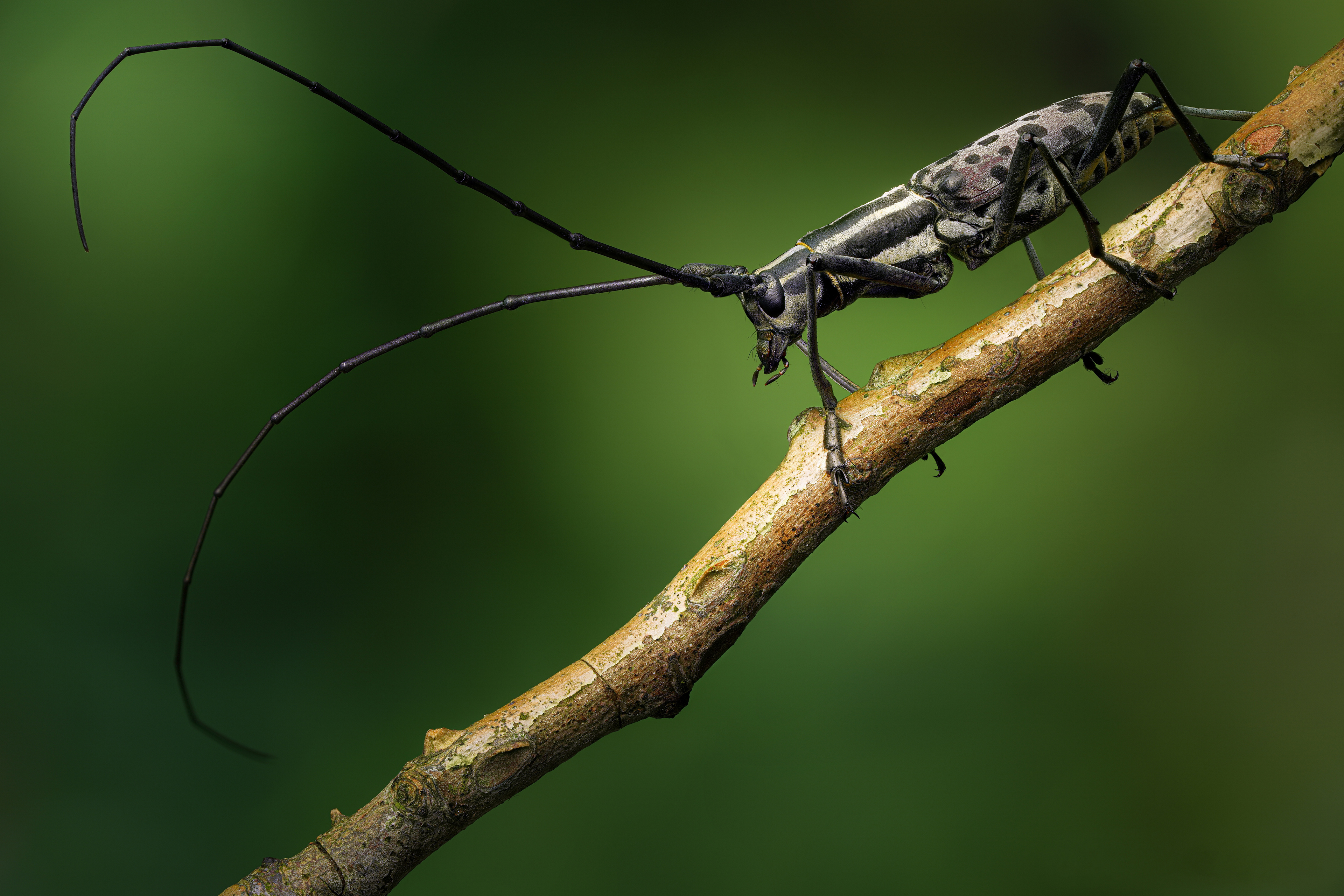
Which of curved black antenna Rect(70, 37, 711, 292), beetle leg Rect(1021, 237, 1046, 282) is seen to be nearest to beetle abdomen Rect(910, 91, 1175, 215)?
beetle leg Rect(1021, 237, 1046, 282)

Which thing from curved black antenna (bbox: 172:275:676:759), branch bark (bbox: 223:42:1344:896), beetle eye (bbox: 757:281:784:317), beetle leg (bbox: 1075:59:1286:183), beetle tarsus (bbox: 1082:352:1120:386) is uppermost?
curved black antenna (bbox: 172:275:676:759)

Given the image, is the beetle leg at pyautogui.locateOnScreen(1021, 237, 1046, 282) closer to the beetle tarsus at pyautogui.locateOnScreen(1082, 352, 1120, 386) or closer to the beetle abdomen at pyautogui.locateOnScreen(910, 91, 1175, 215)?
the beetle abdomen at pyautogui.locateOnScreen(910, 91, 1175, 215)

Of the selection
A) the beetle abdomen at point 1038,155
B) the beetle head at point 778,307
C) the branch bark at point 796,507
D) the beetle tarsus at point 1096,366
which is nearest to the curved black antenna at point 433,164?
the beetle head at point 778,307

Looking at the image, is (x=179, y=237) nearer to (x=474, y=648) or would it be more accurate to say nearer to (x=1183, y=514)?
(x=474, y=648)

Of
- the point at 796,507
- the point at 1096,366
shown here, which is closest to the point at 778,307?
the point at 796,507

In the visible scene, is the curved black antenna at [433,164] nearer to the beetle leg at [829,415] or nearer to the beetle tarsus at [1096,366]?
the beetle leg at [829,415]

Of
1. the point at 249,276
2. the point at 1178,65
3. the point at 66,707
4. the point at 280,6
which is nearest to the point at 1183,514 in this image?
the point at 1178,65
